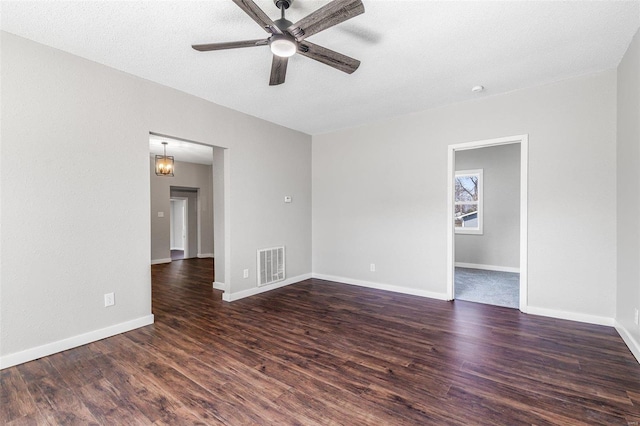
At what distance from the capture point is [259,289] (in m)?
4.53

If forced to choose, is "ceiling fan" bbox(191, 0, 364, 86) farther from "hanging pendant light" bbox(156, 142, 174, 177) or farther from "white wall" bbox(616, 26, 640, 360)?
"hanging pendant light" bbox(156, 142, 174, 177)

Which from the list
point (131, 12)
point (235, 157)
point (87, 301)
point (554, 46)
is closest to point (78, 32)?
point (131, 12)

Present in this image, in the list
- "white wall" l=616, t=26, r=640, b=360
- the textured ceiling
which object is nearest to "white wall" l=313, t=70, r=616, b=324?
"white wall" l=616, t=26, r=640, b=360

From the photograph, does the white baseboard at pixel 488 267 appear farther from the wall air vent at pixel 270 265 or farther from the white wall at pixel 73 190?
the white wall at pixel 73 190

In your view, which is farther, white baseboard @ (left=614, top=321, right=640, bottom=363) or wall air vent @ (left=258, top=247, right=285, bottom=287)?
wall air vent @ (left=258, top=247, right=285, bottom=287)

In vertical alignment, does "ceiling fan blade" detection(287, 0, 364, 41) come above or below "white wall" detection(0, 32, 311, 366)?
above

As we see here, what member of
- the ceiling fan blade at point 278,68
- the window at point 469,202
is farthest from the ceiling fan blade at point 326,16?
the window at point 469,202

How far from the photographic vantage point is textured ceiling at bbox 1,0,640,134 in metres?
2.13

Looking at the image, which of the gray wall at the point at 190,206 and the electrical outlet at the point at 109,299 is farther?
the gray wall at the point at 190,206

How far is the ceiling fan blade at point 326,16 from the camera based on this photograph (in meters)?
1.71

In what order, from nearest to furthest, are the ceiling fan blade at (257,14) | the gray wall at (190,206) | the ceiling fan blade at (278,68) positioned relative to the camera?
the ceiling fan blade at (257,14) → the ceiling fan blade at (278,68) → the gray wall at (190,206)

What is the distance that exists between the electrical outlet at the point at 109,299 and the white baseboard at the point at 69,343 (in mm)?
223

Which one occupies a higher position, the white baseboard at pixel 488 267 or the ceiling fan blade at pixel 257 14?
the ceiling fan blade at pixel 257 14

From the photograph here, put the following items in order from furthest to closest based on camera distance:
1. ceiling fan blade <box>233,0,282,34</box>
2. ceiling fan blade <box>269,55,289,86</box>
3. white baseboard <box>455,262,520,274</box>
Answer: white baseboard <box>455,262,520,274</box> → ceiling fan blade <box>269,55,289,86</box> → ceiling fan blade <box>233,0,282,34</box>
